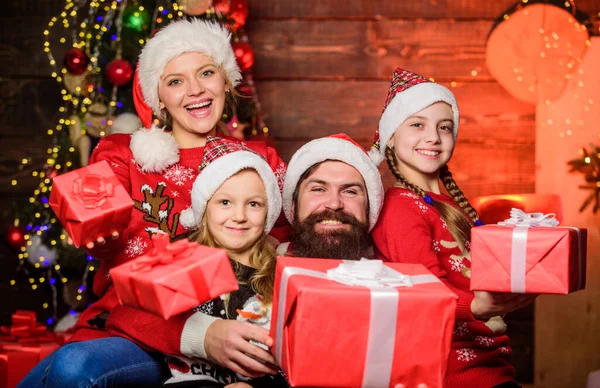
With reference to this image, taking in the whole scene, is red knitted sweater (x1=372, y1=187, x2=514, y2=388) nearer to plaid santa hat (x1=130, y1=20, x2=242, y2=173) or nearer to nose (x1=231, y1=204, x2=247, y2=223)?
nose (x1=231, y1=204, x2=247, y2=223)

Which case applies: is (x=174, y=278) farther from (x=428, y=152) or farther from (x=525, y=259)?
(x=428, y=152)

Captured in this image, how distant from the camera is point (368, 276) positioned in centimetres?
180

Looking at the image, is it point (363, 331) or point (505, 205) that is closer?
point (363, 331)

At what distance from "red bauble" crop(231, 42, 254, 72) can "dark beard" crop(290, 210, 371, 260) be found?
129 centimetres

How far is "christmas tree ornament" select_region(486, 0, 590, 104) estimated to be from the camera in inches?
153

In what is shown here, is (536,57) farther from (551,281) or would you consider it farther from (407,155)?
(551,281)

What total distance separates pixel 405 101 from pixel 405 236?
0.56m

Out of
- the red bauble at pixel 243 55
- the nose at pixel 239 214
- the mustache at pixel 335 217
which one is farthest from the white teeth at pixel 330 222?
the red bauble at pixel 243 55

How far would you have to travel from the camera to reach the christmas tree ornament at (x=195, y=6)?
357cm

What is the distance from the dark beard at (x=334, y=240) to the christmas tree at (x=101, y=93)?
1138 millimetres

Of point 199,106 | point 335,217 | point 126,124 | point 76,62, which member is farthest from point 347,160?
point 76,62

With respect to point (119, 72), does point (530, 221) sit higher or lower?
lower

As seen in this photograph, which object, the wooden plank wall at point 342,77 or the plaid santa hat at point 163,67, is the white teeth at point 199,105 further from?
the wooden plank wall at point 342,77

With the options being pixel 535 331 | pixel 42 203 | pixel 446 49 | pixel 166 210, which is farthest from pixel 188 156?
pixel 535 331
